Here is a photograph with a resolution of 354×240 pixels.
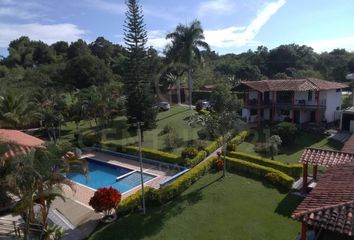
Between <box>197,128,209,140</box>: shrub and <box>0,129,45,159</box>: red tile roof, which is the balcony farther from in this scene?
<box>0,129,45,159</box>: red tile roof

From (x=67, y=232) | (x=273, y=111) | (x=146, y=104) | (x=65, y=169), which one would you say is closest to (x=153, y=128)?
(x=146, y=104)

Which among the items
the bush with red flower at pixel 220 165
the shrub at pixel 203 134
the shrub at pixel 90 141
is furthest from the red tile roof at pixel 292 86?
the shrub at pixel 90 141

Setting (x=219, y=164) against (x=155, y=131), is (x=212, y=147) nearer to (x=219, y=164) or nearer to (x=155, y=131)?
(x=219, y=164)

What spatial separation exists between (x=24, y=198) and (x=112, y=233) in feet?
15.7

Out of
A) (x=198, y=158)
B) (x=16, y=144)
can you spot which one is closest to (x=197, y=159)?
(x=198, y=158)

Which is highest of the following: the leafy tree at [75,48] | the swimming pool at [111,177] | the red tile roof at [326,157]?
the leafy tree at [75,48]

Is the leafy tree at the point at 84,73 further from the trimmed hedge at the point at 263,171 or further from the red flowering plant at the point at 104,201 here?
the red flowering plant at the point at 104,201

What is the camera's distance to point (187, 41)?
116ft

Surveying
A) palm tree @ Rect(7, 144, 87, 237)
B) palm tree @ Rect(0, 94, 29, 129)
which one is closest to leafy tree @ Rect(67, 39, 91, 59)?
palm tree @ Rect(0, 94, 29, 129)

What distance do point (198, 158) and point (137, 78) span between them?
14.8m

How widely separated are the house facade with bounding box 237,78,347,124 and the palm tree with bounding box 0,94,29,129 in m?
21.1

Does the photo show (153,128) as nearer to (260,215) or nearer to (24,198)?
(260,215)

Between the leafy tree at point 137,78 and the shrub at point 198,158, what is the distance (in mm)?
9622

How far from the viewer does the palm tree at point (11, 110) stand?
22.2m
